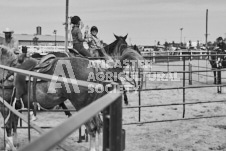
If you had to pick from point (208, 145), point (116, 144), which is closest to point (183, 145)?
point (208, 145)

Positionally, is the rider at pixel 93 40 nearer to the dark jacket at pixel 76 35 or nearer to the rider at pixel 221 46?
the dark jacket at pixel 76 35

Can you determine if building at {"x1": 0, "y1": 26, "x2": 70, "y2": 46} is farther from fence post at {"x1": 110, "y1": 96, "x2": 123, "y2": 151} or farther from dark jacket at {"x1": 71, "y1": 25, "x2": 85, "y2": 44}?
fence post at {"x1": 110, "y1": 96, "x2": 123, "y2": 151}

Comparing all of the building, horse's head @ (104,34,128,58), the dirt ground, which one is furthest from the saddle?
the building

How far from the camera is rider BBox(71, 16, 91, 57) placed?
6570 mm

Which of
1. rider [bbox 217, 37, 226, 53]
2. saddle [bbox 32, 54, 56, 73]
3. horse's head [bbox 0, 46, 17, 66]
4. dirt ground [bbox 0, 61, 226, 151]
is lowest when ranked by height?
dirt ground [bbox 0, 61, 226, 151]

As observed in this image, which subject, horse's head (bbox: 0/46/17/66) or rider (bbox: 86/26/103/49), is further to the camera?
rider (bbox: 86/26/103/49)

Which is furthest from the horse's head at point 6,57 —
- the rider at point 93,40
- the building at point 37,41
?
the building at point 37,41

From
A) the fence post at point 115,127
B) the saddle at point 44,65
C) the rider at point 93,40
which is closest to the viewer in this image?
the fence post at point 115,127

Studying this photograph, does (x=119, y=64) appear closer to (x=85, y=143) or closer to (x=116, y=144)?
(x=85, y=143)

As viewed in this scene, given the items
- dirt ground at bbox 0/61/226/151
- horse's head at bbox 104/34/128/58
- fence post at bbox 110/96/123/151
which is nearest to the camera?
fence post at bbox 110/96/123/151

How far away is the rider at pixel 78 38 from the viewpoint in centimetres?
657

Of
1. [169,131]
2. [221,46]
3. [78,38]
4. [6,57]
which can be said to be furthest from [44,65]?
[221,46]

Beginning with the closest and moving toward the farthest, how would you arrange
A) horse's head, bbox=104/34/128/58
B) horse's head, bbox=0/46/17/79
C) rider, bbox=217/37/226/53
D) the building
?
horse's head, bbox=0/46/17/79 < horse's head, bbox=104/34/128/58 < rider, bbox=217/37/226/53 < the building

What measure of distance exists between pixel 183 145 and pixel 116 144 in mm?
3884
